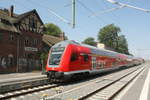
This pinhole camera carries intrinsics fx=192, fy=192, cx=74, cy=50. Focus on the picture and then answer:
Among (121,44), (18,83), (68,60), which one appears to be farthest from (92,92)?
(121,44)

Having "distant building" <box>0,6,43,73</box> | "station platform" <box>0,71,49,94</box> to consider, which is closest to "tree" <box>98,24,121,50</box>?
"distant building" <box>0,6,43,73</box>

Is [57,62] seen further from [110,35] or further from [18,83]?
[110,35]

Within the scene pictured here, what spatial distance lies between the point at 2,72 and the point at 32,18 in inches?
476

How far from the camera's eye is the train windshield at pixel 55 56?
1500cm

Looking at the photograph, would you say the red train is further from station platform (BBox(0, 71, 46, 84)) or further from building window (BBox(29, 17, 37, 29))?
building window (BBox(29, 17, 37, 29))

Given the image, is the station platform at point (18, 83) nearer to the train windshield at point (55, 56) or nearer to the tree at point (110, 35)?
the train windshield at point (55, 56)

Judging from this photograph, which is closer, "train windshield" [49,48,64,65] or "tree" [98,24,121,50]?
"train windshield" [49,48,64,65]

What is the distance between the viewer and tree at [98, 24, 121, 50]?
325 feet

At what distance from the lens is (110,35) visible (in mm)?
99625

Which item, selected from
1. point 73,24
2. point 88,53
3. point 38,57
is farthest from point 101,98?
point 38,57

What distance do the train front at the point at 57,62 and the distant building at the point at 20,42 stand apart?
15164 mm

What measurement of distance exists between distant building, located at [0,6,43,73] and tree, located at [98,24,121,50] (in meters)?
66.1

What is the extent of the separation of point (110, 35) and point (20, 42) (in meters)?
73.5

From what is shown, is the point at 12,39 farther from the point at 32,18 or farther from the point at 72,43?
the point at 72,43
